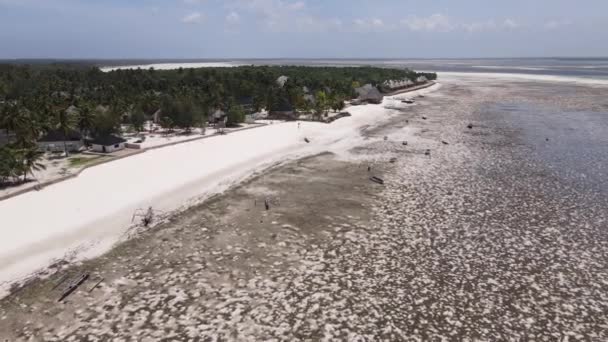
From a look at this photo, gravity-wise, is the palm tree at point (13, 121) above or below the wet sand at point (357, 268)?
above

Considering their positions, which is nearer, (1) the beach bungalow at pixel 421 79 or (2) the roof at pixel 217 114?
(2) the roof at pixel 217 114

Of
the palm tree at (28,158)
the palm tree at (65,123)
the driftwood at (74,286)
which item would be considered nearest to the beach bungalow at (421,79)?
the palm tree at (65,123)

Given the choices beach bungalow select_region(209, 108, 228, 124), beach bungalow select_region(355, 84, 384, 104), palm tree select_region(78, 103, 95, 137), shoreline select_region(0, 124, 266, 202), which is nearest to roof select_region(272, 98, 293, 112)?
beach bungalow select_region(209, 108, 228, 124)

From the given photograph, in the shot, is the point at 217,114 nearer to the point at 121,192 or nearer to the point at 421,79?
the point at 121,192

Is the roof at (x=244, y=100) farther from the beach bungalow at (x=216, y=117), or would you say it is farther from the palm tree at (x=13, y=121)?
the palm tree at (x=13, y=121)

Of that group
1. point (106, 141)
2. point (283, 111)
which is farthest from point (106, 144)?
point (283, 111)

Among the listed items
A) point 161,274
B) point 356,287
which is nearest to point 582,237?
point 356,287
